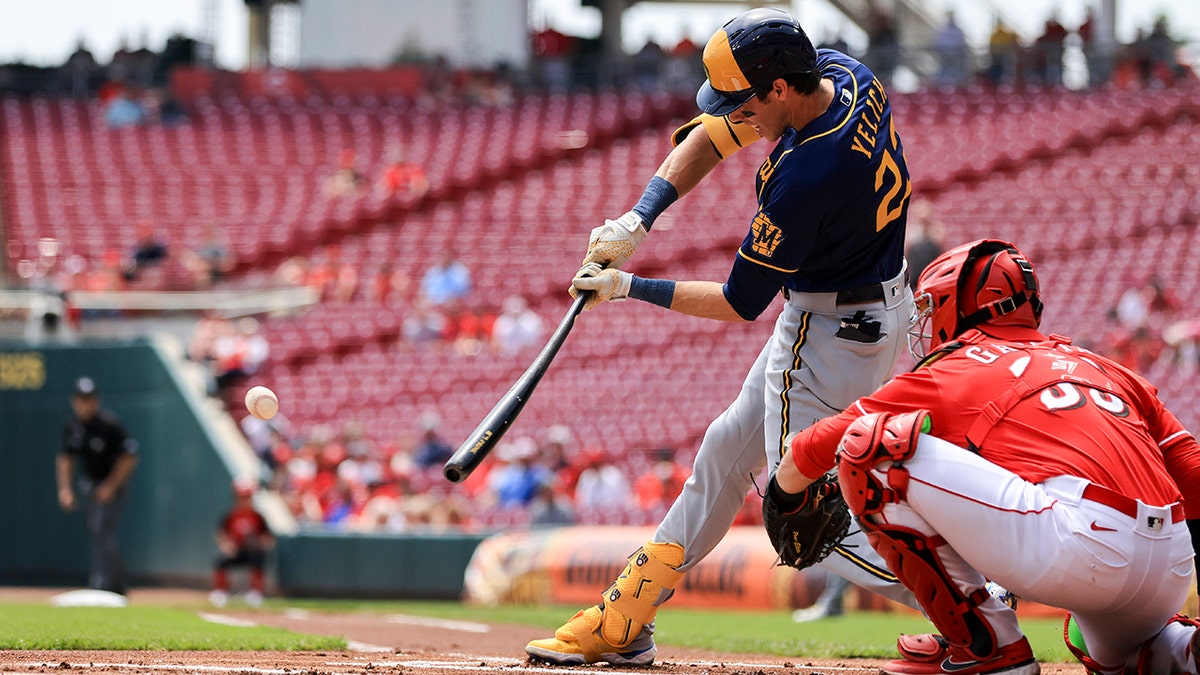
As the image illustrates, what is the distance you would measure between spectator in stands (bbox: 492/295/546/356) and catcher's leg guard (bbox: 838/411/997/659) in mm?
11188

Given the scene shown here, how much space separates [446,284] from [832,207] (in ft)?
41.2

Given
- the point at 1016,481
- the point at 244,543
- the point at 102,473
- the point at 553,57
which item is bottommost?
the point at 244,543

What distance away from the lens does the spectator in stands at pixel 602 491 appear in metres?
11.3

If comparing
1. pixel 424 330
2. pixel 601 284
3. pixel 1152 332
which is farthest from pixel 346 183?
pixel 601 284

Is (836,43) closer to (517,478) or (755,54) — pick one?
(517,478)

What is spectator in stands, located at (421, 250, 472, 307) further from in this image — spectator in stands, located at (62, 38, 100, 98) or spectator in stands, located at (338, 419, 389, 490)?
spectator in stands, located at (62, 38, 100, 98)

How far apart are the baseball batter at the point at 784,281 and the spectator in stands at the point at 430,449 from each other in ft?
27.5

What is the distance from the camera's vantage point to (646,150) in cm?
2008

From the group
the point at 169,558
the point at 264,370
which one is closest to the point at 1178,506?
the point at 169,558

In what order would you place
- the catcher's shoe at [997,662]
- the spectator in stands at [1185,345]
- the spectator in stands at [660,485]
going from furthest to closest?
1. the spectator in stands at [1185,345]
2. the spectator in stands at [660,485]
3. the catcher's shoe at [997,662]

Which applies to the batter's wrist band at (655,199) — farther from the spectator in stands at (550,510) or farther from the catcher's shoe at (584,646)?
the spectator in stands at (550,510)

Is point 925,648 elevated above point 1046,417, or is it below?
below

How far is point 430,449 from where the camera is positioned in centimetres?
1262

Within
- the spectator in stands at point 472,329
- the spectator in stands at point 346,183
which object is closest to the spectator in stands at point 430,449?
the spectator in stands at point 472,329
